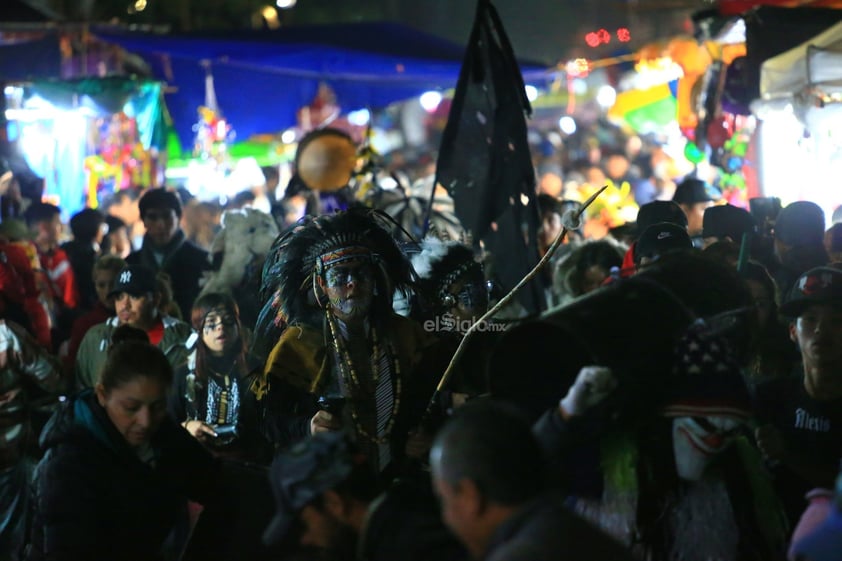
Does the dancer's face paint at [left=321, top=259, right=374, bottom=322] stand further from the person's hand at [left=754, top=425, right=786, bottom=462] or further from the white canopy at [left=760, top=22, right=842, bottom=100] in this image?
the white canopy at [left=760, top=22, right=842, bottom=100]

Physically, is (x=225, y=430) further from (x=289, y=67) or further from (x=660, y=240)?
(x=289, y=67)

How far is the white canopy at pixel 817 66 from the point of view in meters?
9.60

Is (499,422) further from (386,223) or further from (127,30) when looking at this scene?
(127,30)

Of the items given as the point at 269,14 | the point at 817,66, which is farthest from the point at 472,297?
the point at 269,14

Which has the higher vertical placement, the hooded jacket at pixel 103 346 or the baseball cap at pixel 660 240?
the baseball cap at pixel 660 240

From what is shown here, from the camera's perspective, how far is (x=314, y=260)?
20.8 ft

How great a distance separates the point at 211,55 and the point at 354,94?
10.2 feet

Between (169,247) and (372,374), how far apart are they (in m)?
5.37

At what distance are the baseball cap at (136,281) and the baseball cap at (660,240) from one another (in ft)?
11.9

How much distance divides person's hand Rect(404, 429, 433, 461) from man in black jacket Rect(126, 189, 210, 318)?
536 cm

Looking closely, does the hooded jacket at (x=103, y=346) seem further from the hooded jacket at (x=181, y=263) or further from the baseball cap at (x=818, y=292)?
the baseball cap at (x=818, y=292)

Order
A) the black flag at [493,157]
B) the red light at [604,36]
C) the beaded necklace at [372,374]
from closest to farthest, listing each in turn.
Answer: the beaded necklace at [372,374] < the black flag at [493,157] < the red light at [604,36]

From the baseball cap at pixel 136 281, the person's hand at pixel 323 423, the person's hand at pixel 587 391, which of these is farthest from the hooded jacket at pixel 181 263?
the person's hand at pixel 587 391

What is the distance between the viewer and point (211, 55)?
1680 centimetres
